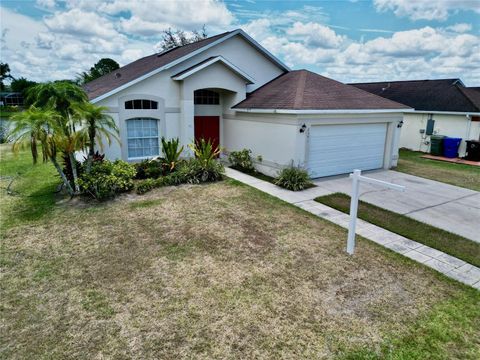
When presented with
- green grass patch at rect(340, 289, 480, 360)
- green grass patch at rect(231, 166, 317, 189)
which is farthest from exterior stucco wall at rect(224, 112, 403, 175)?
green grass patch at rect(340, 289, 480, 360)

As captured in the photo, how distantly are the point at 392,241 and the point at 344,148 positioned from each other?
655cm

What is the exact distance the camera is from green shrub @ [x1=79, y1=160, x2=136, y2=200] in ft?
31.2

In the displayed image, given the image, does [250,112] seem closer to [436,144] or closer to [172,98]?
[172,98]

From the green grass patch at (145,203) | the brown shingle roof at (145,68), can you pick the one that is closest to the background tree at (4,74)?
the brown shingle roof at (145,68)

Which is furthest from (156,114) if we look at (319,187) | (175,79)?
(319,187)

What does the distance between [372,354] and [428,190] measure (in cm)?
888

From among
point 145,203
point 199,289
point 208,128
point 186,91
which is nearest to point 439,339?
point 199,289

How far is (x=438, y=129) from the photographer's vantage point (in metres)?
19.0

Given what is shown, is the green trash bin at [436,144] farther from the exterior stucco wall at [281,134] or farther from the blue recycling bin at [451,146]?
the exterior stucco wall at [281,134]

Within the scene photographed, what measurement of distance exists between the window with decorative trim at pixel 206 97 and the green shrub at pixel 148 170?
4320 mm

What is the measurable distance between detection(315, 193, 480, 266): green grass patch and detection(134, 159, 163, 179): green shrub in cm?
614

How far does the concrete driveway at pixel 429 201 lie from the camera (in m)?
8.08

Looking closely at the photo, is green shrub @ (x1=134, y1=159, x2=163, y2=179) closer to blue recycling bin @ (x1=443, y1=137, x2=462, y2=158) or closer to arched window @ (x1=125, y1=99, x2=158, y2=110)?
arched window @ (x1=125, y1=99, x2=158, y2=110)

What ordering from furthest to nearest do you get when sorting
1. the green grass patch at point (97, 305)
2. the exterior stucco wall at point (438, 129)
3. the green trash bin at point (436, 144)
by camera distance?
the green trash bin at point (436, 144)
the exterior stucco wall at point (438, 129)
the green grass patch at point (97, 305)
